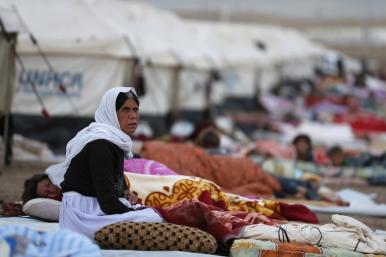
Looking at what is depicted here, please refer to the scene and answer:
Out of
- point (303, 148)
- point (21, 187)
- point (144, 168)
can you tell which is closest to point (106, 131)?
point (144, 168)

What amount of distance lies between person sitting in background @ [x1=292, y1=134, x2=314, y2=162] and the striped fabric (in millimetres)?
6307

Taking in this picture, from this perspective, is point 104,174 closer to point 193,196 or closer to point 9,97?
point 193,196

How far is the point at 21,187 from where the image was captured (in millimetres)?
6918

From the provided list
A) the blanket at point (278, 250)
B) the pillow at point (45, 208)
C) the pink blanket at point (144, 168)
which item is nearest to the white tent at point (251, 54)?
the pink blanket at point (144, 168)

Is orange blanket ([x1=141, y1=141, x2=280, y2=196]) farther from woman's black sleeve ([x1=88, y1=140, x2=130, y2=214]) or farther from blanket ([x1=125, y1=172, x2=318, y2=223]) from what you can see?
woman's black sleeve ([x1=88, y1=140, x2=130, y2=214])

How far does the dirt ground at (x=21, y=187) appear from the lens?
21.3 ft

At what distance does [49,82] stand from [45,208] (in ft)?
20.0

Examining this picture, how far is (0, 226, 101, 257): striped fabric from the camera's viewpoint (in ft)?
12.0

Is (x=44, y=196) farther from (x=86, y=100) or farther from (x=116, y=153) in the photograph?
(x=86, y=100)

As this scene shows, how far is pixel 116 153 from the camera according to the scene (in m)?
4.60

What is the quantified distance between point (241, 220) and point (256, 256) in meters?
0.45

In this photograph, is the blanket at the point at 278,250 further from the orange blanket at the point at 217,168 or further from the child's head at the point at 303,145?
the child's head at the point at 303,145

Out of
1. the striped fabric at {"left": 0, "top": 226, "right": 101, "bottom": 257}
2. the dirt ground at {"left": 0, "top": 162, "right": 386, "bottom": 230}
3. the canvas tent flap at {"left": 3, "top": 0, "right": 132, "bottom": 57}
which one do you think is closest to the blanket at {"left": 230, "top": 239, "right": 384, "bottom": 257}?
the striped fabric at {"left": 0, "top": 226, "right": 101, "bottom": 257}

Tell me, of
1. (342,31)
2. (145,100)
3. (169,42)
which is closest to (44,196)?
(145,100)
